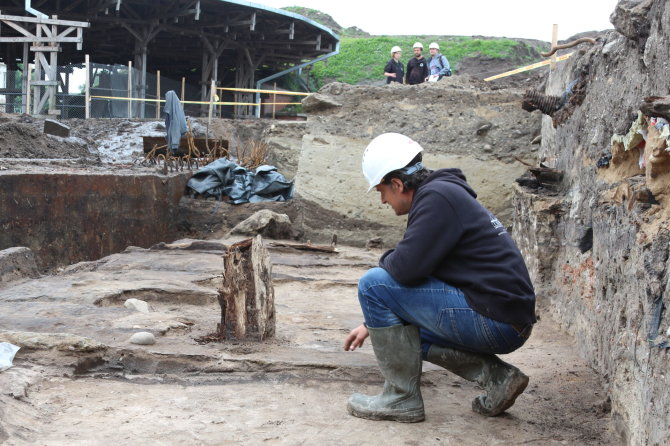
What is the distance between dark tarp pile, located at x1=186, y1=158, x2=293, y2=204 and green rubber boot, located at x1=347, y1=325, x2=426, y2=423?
747cm

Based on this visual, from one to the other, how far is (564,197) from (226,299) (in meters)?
2.44

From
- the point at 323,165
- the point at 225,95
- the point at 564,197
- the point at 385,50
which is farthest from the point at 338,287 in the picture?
the point at 385,50

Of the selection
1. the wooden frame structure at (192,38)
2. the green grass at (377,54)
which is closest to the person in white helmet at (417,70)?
the wooden frame structure at (192,38)

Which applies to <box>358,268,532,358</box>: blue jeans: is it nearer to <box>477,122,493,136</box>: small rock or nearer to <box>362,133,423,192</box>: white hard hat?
<box>362,133,423,192</box>: white hard hat

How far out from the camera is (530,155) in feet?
28.5

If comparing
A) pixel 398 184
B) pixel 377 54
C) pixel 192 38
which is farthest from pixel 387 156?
pixel 377 54

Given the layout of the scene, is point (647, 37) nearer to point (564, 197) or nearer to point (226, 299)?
point (564, 197)

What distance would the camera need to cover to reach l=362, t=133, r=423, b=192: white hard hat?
3.06 m

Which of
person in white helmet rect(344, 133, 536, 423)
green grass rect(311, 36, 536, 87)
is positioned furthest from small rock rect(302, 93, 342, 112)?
green grass rect(311, 36, 536, 87)

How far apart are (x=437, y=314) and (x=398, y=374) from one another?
0.32 m

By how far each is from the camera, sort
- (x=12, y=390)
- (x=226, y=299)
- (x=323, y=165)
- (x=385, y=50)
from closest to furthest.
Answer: (x=12, y=390) → (x=226, y=299) → (x=323, y=165) → (x=385, y=50)

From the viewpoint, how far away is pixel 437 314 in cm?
296

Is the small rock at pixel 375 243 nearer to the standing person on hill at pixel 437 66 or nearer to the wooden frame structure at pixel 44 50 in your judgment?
the standing person on hill at pixel 437 66

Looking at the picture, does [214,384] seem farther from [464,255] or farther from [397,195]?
[464,255]
